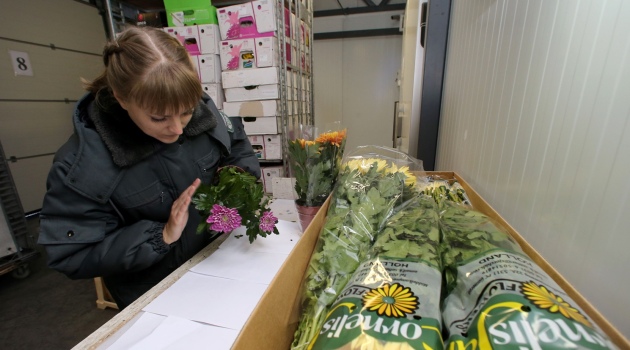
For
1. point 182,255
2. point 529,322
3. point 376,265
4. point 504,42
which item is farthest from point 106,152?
point 504,42

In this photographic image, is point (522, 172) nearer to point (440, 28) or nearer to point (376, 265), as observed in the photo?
point (376, 265)

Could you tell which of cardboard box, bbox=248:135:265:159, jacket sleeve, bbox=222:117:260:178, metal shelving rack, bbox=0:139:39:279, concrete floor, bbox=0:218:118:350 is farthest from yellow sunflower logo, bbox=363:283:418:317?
metal shelving rack, bbox=0:139:39:279

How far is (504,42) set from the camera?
1.02m

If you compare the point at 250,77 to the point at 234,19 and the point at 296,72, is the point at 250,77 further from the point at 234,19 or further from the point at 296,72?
the point at 296,72

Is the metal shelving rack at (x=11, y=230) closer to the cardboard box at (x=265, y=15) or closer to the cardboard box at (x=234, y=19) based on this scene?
the cardboard box at (x=234, y=19)

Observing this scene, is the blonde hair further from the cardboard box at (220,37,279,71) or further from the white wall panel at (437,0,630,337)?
the cardboard box at (220,37,279,71)

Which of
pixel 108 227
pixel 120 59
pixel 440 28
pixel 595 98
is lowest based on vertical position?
pixel 108 227

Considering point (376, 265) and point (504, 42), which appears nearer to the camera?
point (376, 265)

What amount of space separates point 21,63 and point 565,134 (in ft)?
12.8

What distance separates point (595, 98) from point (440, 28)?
4.39ft

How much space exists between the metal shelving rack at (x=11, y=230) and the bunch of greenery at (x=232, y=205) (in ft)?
7.65

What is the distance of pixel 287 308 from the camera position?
58 cm

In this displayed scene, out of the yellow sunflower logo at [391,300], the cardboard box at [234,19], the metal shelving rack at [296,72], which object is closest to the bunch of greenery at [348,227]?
the yellow sunflower logo at [391,300]

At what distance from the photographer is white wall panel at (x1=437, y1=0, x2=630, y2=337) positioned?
0.53 meters
